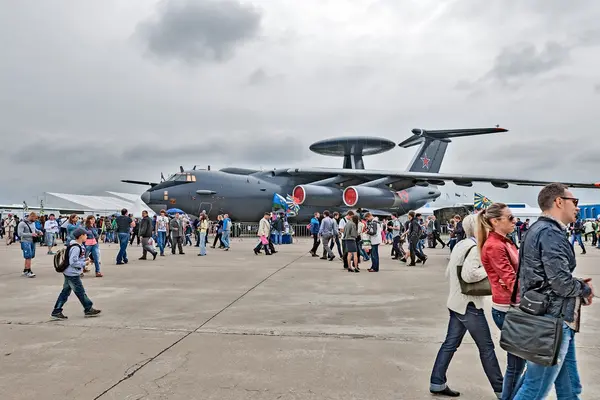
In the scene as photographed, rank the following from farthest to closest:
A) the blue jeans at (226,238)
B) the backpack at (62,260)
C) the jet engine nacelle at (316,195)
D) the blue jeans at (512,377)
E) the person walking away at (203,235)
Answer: the jet engine nacelle at (316,195) < the blue jeans at (226,238) < the person walking away at (203,235) < the backpack at (62,260) < the blue jeans at (512,377)

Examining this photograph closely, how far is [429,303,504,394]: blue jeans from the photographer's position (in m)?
3.13

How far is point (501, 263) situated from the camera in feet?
9.61

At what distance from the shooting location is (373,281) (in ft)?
28.3

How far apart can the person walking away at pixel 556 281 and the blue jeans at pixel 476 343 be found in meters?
0.59

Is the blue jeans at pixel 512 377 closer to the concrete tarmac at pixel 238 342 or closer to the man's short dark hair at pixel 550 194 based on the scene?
the concrete tarmac at pixel 238 342

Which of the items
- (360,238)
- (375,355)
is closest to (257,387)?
(375,355)

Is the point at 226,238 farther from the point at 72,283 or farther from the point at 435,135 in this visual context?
the point at 435,135

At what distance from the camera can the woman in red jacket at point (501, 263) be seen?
9.34 feet

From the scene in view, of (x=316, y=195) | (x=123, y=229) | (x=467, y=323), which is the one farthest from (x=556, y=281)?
(x=316, y=195)

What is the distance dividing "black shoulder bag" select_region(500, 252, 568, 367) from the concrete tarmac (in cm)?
98

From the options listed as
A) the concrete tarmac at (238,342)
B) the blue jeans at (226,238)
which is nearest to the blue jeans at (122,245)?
the concrete tarmac at (238,342)

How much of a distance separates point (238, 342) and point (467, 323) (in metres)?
2.28

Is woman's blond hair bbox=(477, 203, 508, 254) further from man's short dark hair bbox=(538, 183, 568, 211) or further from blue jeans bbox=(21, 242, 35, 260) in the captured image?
blue jeans bbox=(21, 242, 35, 260)

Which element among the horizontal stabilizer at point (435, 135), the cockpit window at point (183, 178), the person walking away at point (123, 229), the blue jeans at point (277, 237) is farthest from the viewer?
the horizontal stabilizer at point (435, 135)
